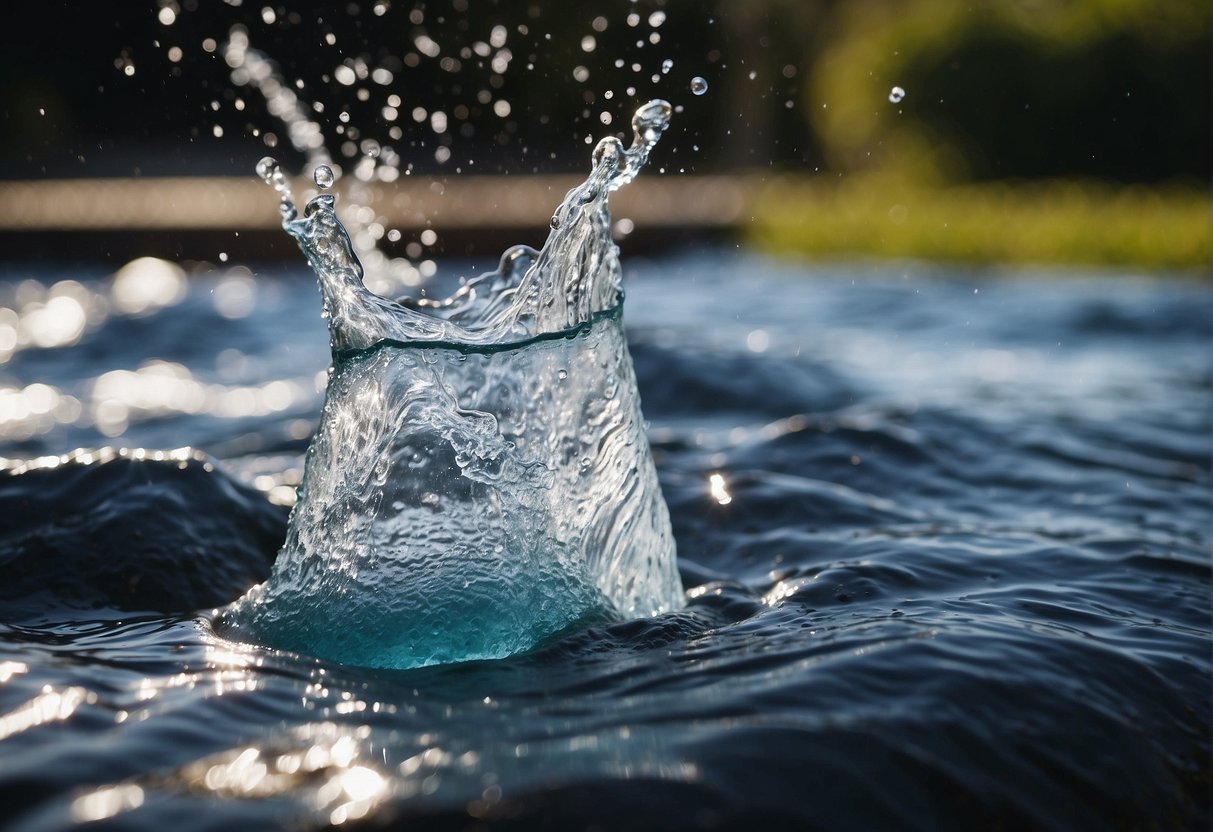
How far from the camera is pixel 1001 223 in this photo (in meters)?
13.2

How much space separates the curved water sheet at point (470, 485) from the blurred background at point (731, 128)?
3.40 m

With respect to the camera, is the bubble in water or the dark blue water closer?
the dark blue water

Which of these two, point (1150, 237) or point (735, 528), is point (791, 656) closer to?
point (735, 528)

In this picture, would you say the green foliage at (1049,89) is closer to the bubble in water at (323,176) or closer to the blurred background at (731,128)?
the blurred background at (731,128)

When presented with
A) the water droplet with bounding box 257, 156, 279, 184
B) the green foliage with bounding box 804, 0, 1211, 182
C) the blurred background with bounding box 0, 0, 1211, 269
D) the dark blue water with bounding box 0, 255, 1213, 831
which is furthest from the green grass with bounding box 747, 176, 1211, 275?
the water droplet with bounding box 257, 156, 279, 184

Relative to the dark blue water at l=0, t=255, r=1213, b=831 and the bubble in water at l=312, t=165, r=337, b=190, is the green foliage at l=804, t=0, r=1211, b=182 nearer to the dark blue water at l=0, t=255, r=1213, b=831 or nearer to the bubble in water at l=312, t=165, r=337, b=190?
the dark blue water at l=0, t=255, r=1213, b=831

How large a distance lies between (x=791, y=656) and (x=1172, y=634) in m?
0.95

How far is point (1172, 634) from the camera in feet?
10.1

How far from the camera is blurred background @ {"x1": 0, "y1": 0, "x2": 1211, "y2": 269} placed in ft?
39.2

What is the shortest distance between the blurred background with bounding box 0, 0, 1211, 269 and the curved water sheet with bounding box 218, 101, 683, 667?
11.1ft

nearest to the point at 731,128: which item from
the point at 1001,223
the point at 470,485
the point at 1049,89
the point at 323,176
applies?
the point at 1049,89

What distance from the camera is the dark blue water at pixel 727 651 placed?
2.17 meters

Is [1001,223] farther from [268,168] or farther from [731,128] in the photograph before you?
[731,128]

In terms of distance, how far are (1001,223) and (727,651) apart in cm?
1117
